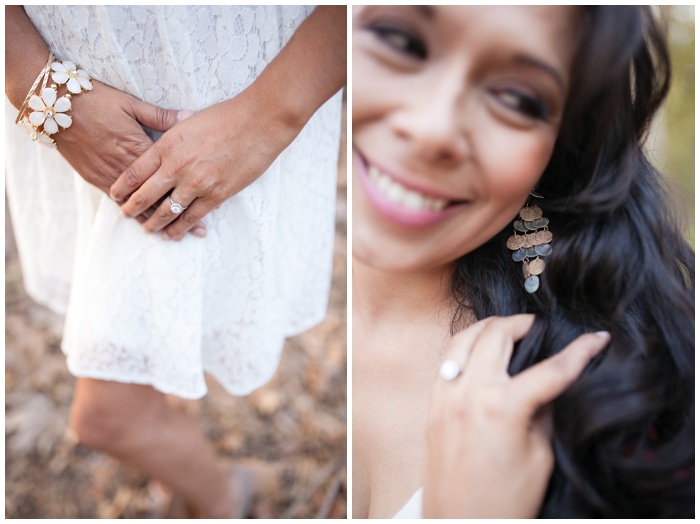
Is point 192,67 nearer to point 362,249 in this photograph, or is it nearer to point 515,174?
point 362,249

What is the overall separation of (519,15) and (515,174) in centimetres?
24

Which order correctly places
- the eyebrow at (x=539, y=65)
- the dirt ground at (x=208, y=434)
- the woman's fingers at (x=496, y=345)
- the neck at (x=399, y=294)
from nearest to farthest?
the eyebrow at (x=539, y=65) → the woman's fingers at (x=496, y=345) → the neck at (x=399, y=294) → the dirt ground at (x=208, y=434)

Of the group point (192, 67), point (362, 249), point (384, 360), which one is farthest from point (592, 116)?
point (192, 67)

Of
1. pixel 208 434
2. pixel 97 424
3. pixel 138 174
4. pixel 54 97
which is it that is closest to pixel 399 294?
pixel 138 174

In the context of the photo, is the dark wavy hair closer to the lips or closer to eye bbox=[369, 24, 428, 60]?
the lips

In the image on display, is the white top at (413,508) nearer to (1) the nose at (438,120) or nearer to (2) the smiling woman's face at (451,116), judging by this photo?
(2) the smiling woman's face at (451,116)

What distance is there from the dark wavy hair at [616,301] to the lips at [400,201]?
0.12m

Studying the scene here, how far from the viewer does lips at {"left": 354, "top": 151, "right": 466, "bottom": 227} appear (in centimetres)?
104

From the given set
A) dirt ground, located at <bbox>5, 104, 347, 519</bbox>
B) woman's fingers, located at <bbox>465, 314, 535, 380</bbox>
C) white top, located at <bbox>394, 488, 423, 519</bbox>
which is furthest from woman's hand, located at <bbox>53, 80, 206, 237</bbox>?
dirt ground, located at <bbox>5, 104, 347, 519</bbox>

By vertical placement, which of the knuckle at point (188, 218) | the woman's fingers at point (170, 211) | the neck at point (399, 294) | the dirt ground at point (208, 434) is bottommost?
the dirt ground at point (208, 434)

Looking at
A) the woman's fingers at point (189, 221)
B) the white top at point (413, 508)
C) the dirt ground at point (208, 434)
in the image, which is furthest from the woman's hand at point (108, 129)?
the dirt ground at point (208, 434)

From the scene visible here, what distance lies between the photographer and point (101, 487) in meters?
2.05

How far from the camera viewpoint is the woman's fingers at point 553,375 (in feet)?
3.29

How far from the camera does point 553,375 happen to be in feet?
3.31
